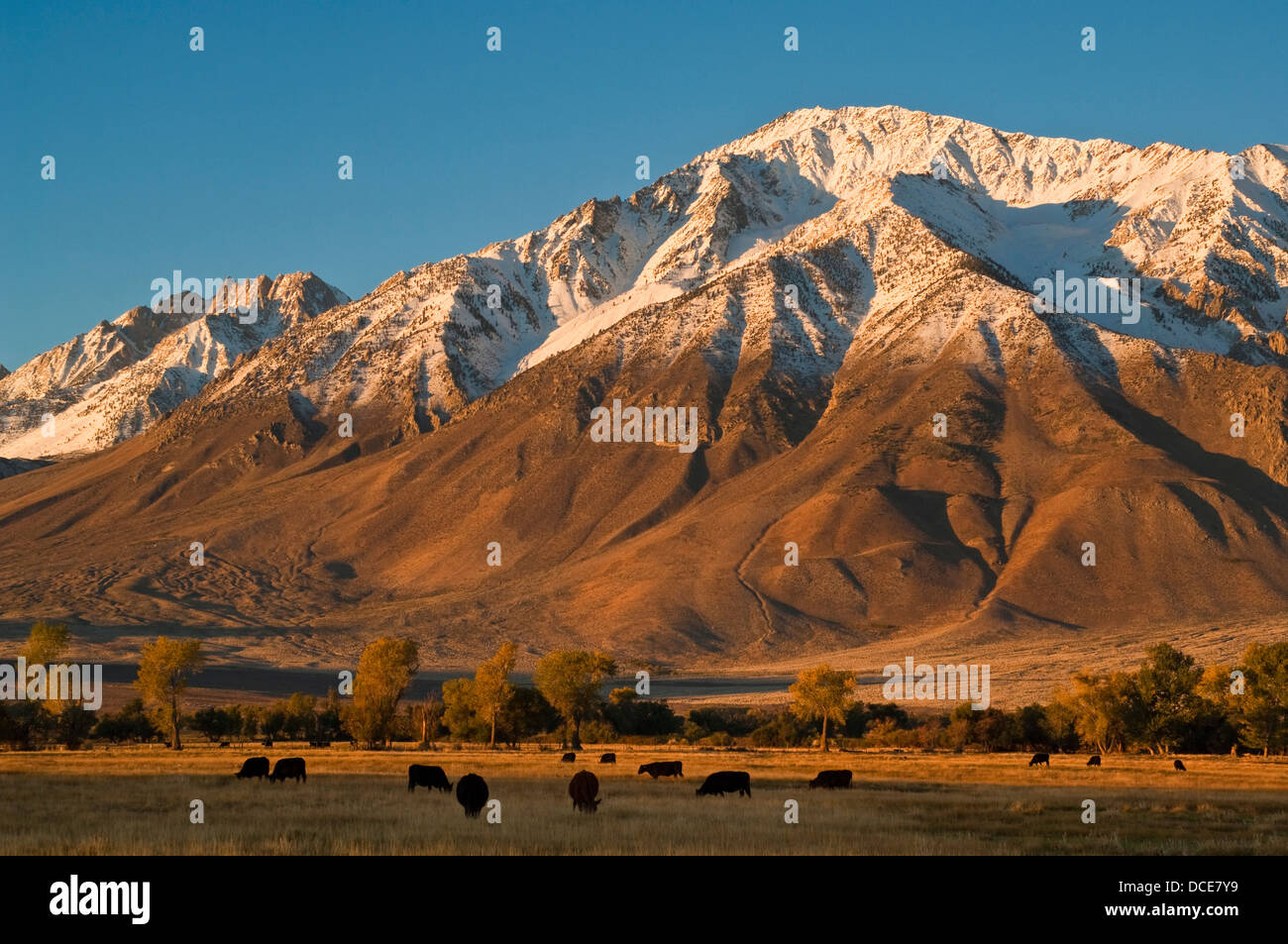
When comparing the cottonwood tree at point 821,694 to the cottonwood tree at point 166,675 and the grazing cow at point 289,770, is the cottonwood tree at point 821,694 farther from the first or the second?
the grazing cow at point 289,770

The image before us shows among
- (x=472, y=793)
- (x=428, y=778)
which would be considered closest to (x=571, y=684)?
(x=428, y=778)

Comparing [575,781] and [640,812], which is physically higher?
[575,781]

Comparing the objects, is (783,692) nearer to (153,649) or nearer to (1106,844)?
(153,649)

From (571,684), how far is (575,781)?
61.1m

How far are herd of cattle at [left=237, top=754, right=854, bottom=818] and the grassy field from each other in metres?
0.61

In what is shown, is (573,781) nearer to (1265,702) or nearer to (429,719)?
(1265,702)

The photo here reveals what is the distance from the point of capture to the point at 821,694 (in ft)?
294

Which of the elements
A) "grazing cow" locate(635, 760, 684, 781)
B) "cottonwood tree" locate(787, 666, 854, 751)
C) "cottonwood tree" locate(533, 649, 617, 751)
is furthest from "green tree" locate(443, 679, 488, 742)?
"grazing cow" locate(635, 760, 684, 781)

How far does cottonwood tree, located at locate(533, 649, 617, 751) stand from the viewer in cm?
9419

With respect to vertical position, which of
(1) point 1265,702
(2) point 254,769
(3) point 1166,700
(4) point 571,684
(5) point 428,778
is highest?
(5) point 428,778

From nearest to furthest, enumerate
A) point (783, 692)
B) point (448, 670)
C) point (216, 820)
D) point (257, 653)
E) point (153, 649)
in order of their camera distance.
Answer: point (216, 820)
point (153, 649)
point (783, 692)
point (448, 670)
point (257, 653)
